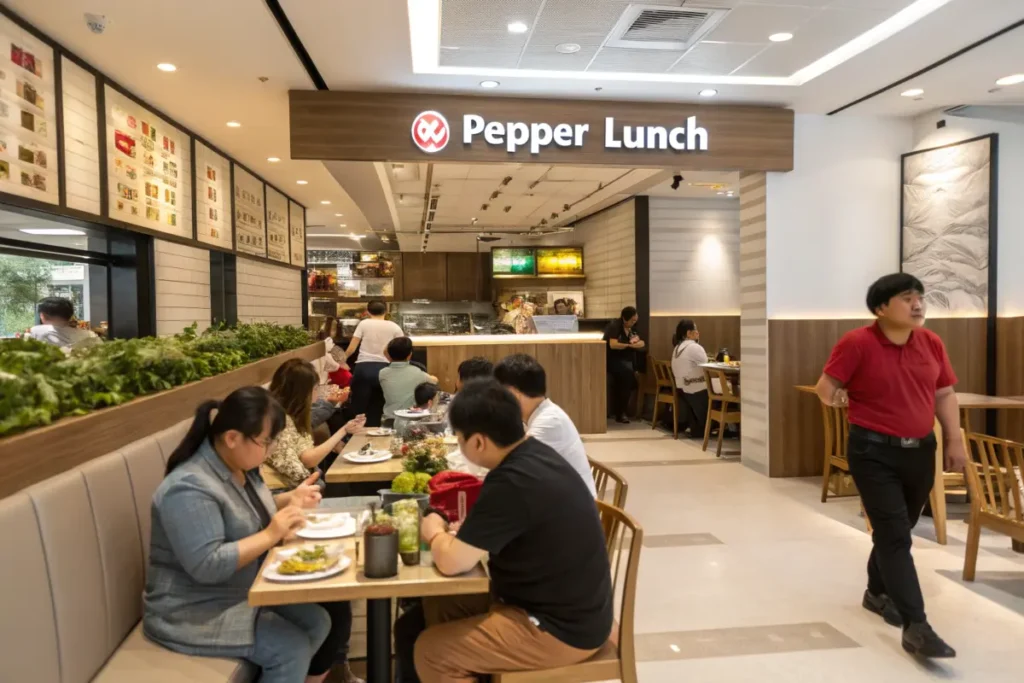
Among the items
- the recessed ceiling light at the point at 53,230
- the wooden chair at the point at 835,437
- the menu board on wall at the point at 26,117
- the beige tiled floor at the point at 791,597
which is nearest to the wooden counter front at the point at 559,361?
the beige tiled floor at the point at 791,597

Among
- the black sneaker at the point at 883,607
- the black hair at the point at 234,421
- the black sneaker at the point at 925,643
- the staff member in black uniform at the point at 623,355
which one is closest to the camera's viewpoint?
the black hair at the point at 234,421

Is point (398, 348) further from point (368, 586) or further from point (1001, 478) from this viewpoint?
point (1001, 478)

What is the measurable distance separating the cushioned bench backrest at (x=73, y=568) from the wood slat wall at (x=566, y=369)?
612 centimetres

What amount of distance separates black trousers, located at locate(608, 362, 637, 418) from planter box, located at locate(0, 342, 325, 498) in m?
6.77

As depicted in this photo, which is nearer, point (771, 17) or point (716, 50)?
point (771, 17)

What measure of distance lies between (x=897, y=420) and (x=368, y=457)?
8.66 ft

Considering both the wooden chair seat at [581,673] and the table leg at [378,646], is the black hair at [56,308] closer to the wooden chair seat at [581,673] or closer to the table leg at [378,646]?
the table leg at [378,646]

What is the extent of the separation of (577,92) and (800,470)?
4.12 meters

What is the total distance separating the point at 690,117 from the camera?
629cm

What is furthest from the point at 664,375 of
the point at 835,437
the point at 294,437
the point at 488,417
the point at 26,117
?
the point at 488,417

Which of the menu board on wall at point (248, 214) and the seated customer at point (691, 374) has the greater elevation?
the menu board on wall at point (248, 214)

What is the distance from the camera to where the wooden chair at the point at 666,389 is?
347 inches

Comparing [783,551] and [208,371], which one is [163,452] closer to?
[208,371]

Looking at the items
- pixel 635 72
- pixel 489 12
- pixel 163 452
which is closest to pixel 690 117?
pixel 635 72
